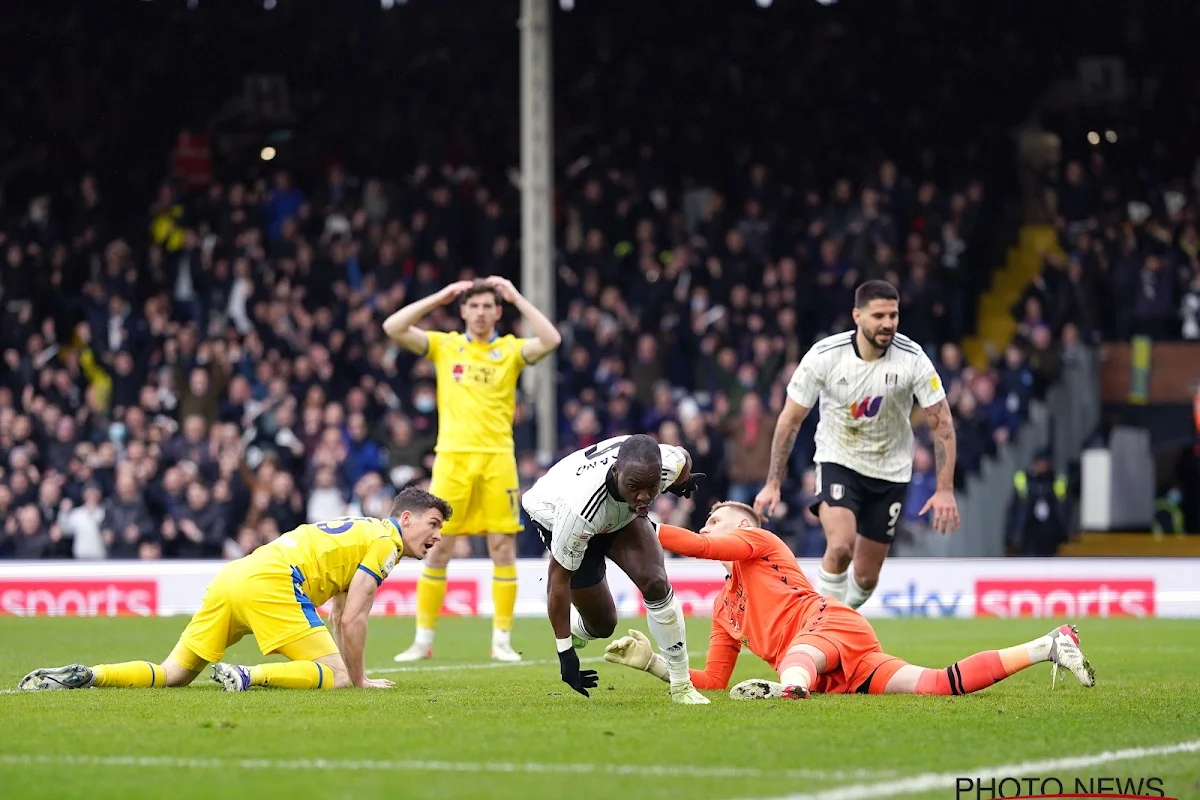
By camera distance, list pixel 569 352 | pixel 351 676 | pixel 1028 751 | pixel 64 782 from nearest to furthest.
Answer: pixel 64 782 < pixel 1028 751 < pixel 351 676 < pixel 569 352

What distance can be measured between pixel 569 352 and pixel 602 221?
2.60 meters

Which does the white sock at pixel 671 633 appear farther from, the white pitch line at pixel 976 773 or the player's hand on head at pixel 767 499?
the white pitch line at pixel 976 773

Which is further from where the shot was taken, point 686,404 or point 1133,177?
point 1133,177

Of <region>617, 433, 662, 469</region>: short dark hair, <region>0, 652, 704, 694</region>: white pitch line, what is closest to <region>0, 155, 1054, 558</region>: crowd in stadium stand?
<region>0, 652, 704, 694</region>: white pitch line

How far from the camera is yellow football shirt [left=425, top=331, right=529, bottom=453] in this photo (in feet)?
43.8

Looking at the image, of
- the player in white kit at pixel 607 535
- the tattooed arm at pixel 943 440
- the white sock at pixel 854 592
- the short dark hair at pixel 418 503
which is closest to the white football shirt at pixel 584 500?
the player in white kit at pixel 607 535

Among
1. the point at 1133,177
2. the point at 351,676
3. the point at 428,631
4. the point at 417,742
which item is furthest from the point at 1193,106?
the point at 417,742

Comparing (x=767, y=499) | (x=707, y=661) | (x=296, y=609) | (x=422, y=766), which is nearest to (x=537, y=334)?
(x=767, y=499)

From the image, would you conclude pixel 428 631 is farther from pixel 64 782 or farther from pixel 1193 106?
pixel 1193 106

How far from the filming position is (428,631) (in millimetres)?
13203

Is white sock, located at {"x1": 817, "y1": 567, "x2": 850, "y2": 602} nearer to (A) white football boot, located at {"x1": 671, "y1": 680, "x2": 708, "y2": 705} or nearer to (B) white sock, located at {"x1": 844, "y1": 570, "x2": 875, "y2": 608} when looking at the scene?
(B) white sock, located at {"x1": 844, "y1": 570, "x2": 875, "y2": 608}

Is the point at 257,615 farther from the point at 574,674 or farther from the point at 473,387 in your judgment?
the point at 473,387

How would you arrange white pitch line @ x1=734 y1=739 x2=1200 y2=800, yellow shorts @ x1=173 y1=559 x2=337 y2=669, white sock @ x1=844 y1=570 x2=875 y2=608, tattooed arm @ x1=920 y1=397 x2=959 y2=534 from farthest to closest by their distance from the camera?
white sock @ x1=844 y1=570 x2=875 y2=608
tattooed arm @ x1=920 y1=397 x2=959 y2=534
yellow shorts @ x1=173 y1=559 x2=337 y2=669
white pitch line @ x1=734 y1=739 x2=1200 y2=800

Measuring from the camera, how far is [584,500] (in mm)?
8750
